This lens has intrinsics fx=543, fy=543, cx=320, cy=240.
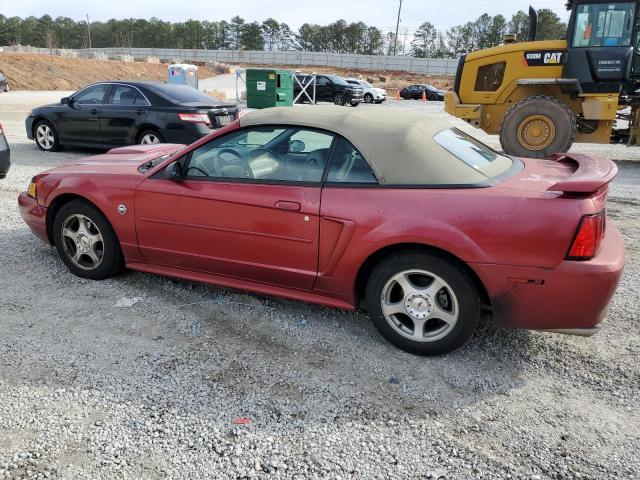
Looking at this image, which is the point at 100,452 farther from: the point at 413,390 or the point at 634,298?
the point at 634,298

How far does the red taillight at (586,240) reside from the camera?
117 inches

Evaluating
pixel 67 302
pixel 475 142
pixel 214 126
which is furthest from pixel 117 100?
pixel 475 142

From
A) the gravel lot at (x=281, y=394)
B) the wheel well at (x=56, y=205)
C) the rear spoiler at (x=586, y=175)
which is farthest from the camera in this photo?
the wheel well at (x=56, y=205)

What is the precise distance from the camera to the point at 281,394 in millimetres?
3041

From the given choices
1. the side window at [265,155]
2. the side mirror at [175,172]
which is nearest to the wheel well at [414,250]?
the side window at [265,155]

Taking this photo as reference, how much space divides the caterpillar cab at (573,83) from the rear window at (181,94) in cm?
570

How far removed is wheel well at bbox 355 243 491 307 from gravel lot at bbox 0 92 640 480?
44 cm

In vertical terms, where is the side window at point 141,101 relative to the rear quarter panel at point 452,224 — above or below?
above

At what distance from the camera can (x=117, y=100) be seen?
10.0 metres

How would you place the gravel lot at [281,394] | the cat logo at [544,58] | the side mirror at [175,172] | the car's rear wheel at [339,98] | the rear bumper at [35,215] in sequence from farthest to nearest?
the car's rear wheel at [339,98]
the cat logo at [544,58]
the rear bumper at [35,215]
the side mirror at [175,172]
the gravel lot at [281,394]

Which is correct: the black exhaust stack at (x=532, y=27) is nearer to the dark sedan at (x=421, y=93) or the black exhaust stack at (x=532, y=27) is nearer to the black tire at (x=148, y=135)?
the black tire at (x=148, y=135)

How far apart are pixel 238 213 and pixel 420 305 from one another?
4.50 feet

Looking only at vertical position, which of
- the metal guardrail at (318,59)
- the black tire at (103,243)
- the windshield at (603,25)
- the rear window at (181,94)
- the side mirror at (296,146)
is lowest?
the black tire at (103,243)

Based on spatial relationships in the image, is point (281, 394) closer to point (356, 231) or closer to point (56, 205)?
point (356, 231)
